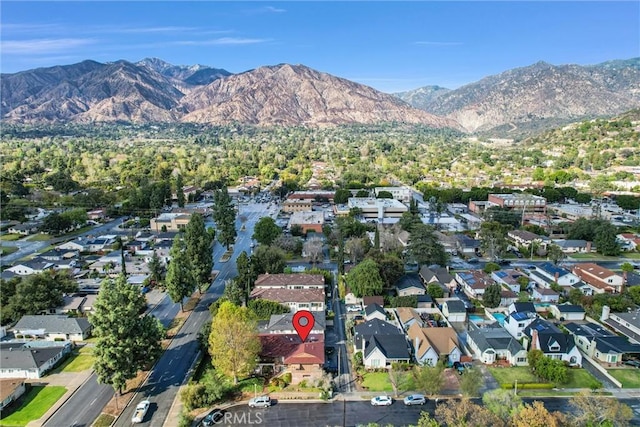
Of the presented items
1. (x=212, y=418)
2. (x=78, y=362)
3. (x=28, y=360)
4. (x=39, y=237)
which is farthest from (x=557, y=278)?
(x=39, y=237)

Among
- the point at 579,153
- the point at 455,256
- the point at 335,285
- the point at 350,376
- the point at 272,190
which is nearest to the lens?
the point at 350,376

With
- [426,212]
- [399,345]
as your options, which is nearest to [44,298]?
[399,345]

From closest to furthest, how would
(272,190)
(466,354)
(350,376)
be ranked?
(350,376) → (466,354) → (272,190)

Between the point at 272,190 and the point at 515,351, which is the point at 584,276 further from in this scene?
the point at 272,190

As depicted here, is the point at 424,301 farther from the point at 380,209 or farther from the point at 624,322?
the point at 380,209

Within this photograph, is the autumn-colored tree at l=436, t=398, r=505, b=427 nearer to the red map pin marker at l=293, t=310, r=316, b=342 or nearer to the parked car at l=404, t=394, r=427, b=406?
the parked car at l=404, t=394, r=427, b=406

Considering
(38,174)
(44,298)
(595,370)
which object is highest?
(38,174)
